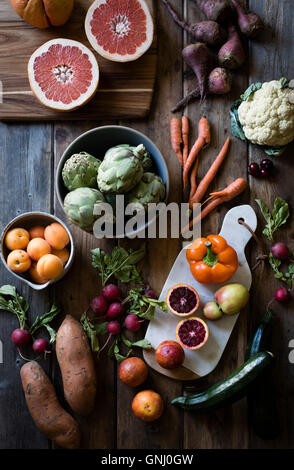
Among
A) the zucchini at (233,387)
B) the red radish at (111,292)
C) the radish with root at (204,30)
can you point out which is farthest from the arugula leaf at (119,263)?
the radish with root at (204,30)

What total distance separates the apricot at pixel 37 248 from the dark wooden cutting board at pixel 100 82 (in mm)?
549

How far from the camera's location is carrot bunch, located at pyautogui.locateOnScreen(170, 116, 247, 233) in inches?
76.7

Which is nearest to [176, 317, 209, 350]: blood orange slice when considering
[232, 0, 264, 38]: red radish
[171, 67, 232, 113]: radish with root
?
[171, 67, 232, 113]: radish with root

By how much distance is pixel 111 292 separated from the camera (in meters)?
1.88

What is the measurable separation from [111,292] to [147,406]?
18.1 inches

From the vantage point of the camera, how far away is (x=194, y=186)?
1965 millimetres

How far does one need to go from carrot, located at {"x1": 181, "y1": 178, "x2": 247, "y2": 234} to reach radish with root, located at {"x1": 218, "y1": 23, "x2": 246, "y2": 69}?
0.49 meters

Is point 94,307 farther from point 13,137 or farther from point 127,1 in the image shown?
point 127,1

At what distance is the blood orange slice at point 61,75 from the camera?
1877 mm

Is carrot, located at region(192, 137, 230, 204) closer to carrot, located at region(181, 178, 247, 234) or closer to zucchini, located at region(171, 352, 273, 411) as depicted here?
carrot, located at region(181, 178, 247, 234)

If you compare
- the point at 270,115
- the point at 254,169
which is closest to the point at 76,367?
the point at 254,169

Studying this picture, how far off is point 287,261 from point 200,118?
71 centimetres

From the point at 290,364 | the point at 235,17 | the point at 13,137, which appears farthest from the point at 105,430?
the point at 235,17

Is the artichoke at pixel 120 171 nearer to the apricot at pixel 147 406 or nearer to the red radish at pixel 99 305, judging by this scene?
the red radish at pixel 99 305
